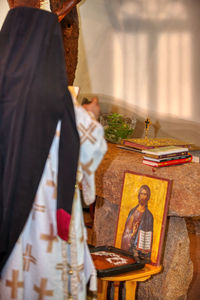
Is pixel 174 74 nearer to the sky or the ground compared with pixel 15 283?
nearer to the sky

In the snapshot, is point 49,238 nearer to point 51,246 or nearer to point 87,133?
point 51,246

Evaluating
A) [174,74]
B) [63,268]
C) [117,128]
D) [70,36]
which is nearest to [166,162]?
[117,128]

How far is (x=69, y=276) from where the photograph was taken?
1856mm

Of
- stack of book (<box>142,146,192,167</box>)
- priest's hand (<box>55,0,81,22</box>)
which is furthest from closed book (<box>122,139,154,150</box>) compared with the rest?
priest's hand (<box>55,0,81,22</box>)

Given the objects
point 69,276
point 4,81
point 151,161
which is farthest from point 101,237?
point 4,81

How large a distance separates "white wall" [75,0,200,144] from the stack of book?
250 cm

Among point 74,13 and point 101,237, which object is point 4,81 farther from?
point 74,13

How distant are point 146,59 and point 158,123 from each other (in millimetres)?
796

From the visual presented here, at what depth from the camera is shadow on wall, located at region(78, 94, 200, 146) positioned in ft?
17.9

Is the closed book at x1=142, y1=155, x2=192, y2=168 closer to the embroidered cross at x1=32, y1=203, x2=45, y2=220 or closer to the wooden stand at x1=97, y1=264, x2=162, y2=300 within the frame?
the wooden stand at x1=97, y1=264, x2=162, y2=300

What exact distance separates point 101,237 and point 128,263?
0.84m

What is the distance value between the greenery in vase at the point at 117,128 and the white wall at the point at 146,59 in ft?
6.53

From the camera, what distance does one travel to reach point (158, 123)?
5.68m

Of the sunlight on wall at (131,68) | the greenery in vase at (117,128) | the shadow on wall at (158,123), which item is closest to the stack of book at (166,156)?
the greenery in vase at (117,128)
